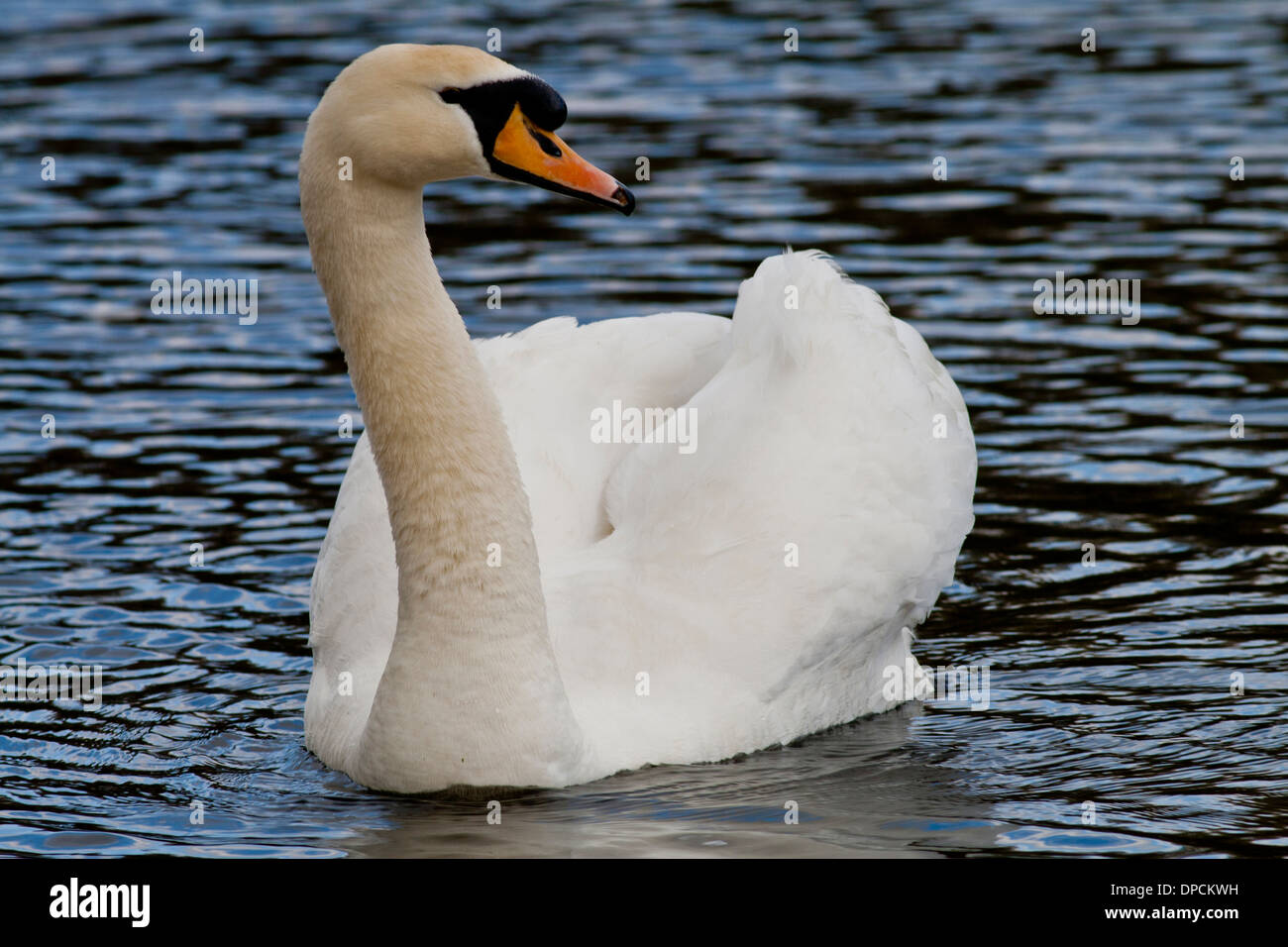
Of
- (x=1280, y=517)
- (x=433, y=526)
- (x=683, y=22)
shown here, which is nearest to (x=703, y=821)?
(x=433, y=526)

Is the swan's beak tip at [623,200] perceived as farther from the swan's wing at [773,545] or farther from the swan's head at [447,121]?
the swan's wing at [773,545]

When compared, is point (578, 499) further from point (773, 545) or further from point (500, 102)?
point (500, 102)

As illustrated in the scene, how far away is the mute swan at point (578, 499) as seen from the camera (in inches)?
261

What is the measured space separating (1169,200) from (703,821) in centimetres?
877

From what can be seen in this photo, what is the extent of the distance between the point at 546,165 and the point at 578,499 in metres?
1.84

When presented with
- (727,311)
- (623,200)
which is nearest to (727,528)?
(623,200)

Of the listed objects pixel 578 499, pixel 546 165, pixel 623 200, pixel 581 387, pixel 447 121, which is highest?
pixel 447 121

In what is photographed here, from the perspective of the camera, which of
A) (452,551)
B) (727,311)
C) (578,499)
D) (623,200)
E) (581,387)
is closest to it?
(623,200)

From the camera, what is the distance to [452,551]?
22.5 ft

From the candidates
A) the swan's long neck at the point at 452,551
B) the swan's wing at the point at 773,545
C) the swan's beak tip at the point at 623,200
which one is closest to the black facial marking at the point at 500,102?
the swan's beak tip at the point at 623,200

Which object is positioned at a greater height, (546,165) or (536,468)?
(546,165)

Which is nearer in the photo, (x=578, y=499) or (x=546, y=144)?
(x=546, y=144)

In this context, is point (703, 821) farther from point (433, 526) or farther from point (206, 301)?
point (206, 301)

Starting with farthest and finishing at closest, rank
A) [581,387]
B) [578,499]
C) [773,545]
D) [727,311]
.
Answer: [727,311] → [581,387] → [578,499] → [773,545]
